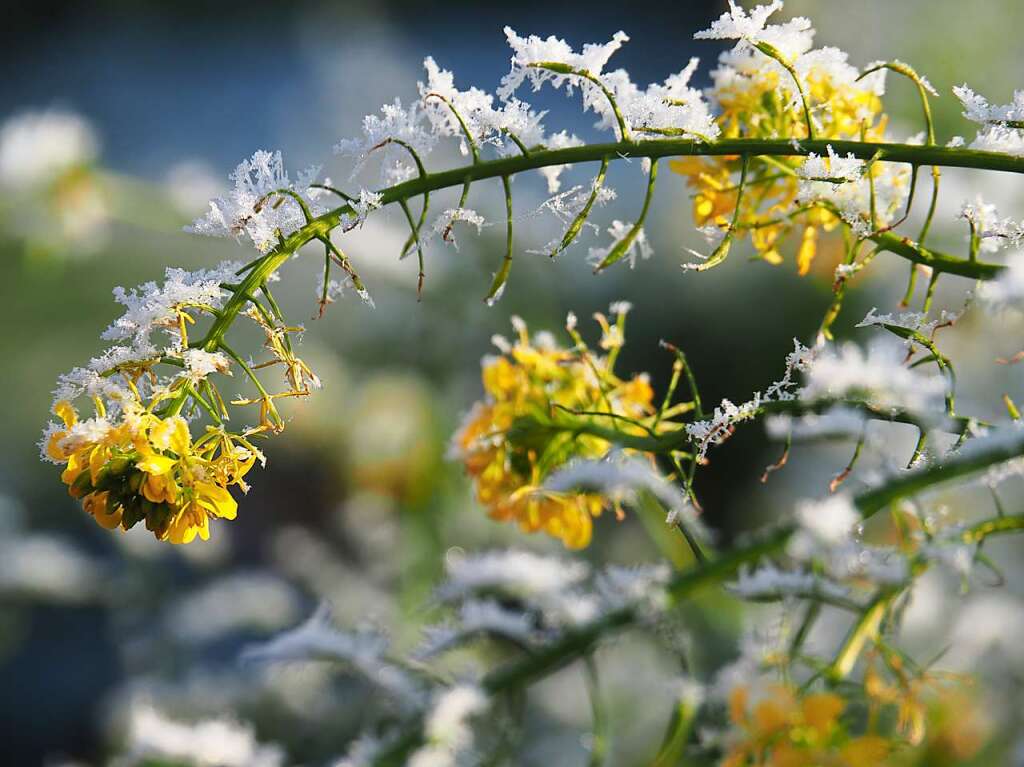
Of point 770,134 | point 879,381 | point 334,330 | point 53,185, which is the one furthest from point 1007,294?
point 334,330

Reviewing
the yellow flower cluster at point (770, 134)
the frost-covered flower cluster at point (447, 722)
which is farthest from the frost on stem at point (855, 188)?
the frost-covered flower cluster at point (447, 722)

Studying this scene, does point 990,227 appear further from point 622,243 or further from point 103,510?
point 103,510

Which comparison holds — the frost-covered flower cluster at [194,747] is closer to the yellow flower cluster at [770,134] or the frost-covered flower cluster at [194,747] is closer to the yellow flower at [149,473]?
the yellow flower at [149,473]

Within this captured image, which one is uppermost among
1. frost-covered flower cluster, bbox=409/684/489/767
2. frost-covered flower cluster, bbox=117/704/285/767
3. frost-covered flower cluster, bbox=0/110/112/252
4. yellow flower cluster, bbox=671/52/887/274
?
frost-covered flower cluster, bbox=0/110/112/252

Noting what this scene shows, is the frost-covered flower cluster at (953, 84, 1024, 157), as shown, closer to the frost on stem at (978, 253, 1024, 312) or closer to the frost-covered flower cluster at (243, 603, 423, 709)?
the frost on stem at (978, 253, 1024, 312)

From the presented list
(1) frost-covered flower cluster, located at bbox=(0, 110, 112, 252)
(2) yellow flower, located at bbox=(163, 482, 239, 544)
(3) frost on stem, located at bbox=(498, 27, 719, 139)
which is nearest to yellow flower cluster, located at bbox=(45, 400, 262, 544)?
(2) yellow flower, located at bbox=(163, 482, 239, 544)

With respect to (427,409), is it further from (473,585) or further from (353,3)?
(353,3)
